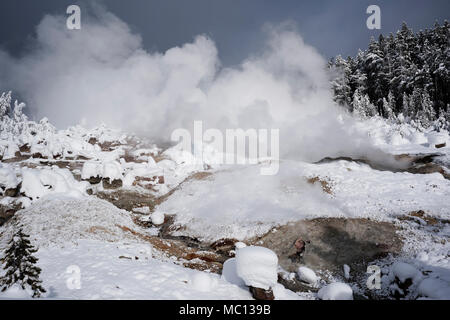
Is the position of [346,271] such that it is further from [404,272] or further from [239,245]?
[239,245]

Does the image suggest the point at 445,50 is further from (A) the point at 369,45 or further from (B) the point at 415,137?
(B) the point at 415,137

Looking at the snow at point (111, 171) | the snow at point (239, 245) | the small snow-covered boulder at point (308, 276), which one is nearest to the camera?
the small snow-covered boulder at point (308, 276)

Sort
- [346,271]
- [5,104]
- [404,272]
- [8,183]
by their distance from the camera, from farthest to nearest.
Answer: [5,104], [8,183], [346,271], [404,272]

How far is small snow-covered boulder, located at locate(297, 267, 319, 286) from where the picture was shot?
13.3 metres

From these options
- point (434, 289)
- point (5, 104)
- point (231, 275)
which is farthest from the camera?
point (5, 104)

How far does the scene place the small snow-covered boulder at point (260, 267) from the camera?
955 centimetres

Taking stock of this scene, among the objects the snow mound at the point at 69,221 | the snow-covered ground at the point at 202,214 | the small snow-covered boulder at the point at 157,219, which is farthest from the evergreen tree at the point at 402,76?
the snow mound at the point at 69,221

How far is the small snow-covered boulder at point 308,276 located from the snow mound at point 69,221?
11.8 m

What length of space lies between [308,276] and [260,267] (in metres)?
5.56

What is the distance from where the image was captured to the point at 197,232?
846 inches

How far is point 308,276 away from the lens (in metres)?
13.5

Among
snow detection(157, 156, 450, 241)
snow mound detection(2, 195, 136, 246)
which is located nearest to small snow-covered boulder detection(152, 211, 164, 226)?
snow detection(157, 156, 450, 241)

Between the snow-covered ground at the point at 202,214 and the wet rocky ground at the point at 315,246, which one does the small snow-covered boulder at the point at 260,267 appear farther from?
the wet rocky ground at the point at 315,246

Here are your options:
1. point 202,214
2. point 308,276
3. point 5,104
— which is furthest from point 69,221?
point 5,104
